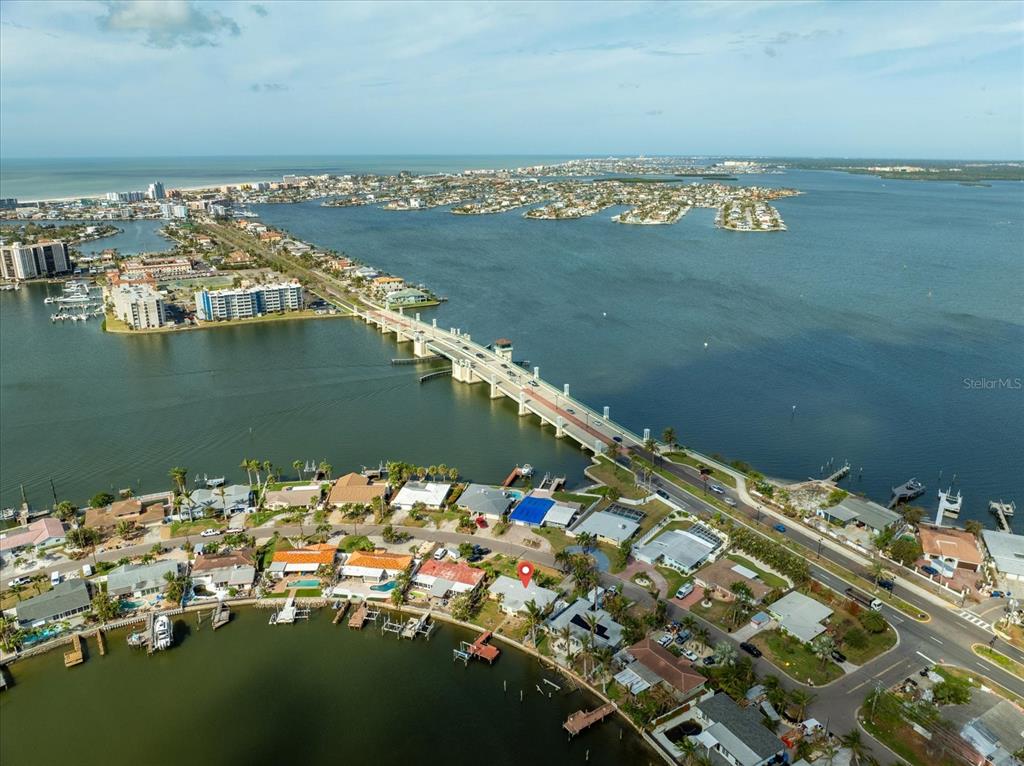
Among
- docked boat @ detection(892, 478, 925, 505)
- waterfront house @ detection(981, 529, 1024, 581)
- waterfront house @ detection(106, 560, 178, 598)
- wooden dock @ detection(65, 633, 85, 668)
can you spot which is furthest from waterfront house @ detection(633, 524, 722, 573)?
wooden dock @ detection(65, 633, 85, 668)

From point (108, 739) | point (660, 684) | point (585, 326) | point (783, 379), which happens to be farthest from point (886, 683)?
point (585, 326)

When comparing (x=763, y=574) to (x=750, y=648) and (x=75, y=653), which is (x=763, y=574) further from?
(x=75, y=653)

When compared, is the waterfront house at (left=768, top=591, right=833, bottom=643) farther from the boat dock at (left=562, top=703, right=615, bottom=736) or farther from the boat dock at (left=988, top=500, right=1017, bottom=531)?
the boat dock at (left=988, top=500, right=1017, bottom=531)

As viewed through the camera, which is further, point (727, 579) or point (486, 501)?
point (486, 501)

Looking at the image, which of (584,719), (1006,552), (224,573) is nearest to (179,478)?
(224,573)

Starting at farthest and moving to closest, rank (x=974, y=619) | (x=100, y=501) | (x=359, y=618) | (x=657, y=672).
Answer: (x=100, y=501) → (x=359, y=618) → (x=974, y=619) → (x=657, y=672)
